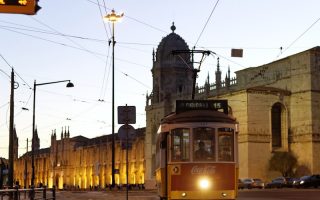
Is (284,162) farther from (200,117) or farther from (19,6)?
(19,6)

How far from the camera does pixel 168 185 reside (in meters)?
17.0

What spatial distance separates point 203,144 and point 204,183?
107 centimetres

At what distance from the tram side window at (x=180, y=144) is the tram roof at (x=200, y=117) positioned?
33cm

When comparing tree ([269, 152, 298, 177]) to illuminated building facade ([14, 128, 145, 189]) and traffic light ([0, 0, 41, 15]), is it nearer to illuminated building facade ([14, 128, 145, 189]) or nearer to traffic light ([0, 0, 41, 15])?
illuminated building facade ([14, 128, 145, 189])

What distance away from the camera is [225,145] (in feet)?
55.0

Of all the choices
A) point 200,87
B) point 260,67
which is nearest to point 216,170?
point 260,67

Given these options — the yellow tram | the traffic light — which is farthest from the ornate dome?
the traffic light

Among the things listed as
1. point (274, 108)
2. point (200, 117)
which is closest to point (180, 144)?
point (200, 117)

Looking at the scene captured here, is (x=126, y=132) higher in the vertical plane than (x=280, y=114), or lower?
lower

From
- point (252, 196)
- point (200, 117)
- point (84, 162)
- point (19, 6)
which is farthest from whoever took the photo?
point (84, 162)

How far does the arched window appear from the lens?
67875 millimetres

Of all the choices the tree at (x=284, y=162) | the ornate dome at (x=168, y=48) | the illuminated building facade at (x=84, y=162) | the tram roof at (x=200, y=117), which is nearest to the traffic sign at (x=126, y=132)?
the tram roof at (x=200, y=117)

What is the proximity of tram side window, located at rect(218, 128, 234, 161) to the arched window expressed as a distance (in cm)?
5180

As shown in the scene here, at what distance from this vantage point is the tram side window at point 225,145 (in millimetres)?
16688
